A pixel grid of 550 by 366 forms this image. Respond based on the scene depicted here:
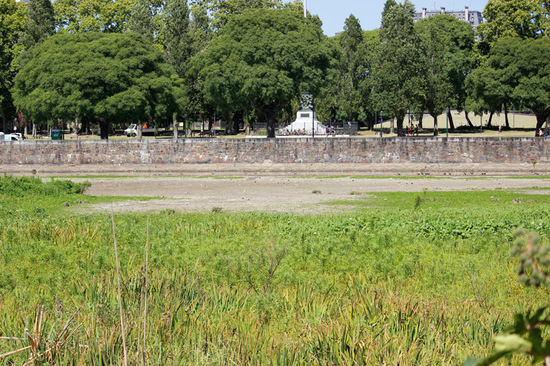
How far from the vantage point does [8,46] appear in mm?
62719

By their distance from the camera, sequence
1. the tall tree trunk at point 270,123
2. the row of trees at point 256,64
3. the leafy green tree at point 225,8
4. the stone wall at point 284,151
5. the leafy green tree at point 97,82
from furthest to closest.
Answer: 1. the leafy green tree at point 225,8
2. the tall tree trunk at point 270,123
3. the row of trees at point 256,64
4. the leafy green tree at point 97,82
5. the stone wall at point 284,151

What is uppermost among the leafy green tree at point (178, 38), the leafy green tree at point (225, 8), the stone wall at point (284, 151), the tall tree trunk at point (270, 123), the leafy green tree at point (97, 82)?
the leafy green tree at point (225, 8)

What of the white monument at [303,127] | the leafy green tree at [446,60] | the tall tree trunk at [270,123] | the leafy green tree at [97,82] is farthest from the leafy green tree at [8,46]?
the leafy green tree at [446,60]

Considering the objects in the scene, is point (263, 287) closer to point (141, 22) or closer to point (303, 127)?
point (303, 127)

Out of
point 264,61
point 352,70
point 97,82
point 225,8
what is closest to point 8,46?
point 225,8

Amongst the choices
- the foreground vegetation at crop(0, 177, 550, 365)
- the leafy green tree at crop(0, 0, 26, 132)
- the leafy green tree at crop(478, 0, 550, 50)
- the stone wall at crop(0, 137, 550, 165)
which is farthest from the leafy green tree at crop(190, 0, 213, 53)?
the foreground vegetation at crop(0, 177, 550, 365)

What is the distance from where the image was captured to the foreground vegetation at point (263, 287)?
4.62 metres

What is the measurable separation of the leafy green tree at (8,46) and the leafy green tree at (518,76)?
39923 mm

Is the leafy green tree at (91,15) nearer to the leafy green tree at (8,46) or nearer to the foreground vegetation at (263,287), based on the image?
the leafy green tree at (8,46)

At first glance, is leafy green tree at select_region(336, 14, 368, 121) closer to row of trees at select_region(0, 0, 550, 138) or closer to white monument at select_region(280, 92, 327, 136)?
row of trees at select_region(0, 0, 550, 138)

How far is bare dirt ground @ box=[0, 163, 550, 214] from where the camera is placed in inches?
733

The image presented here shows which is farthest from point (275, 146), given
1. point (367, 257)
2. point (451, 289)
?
point (451, 289)

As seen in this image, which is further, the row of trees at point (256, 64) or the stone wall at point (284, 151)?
the row of trees at point (256, 64)

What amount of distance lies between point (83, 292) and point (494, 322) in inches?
148
